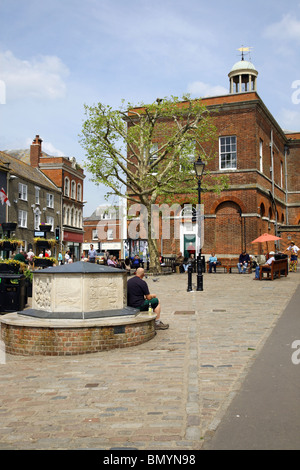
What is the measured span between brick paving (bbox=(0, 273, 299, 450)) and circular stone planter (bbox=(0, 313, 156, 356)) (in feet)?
0.56

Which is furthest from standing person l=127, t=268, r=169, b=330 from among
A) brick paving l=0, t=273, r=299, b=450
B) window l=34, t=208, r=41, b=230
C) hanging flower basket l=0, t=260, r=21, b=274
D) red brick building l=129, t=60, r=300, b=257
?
window l=34, t=208, r=41, b=230

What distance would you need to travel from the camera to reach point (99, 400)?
15.8 ft

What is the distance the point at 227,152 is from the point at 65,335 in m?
26.3

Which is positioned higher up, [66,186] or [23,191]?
[66,186]

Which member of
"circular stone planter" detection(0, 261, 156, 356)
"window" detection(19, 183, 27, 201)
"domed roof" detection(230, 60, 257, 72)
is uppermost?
"domed roof" detection(230, 60, 257, 72)

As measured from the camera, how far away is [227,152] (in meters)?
31.1

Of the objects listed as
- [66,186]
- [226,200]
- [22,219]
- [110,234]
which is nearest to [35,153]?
[66,186]

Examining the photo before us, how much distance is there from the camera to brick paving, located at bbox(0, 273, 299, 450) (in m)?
3.84

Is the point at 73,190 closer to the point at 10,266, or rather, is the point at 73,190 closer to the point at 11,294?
the point at 10,266

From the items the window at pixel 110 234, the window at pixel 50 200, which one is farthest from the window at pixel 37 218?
the window at pixel 110 234

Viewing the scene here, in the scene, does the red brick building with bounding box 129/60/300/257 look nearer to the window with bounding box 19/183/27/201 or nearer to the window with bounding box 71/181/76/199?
the window with bounding box 19/183/27/201
